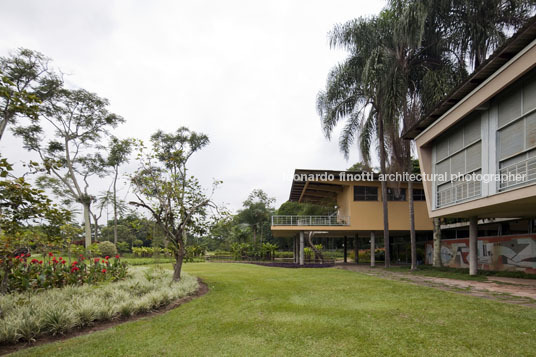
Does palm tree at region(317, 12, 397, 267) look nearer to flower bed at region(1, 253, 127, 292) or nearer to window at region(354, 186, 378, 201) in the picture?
window at region(354, 186, 378, 201)

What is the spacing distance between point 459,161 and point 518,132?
9.75 feet

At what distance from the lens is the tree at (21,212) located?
360 cm

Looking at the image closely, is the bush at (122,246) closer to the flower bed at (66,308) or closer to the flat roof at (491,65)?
the flower bed at (66,308)

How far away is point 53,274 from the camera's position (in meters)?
7.38

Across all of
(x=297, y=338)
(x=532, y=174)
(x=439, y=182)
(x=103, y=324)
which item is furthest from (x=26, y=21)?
(x=439, y=182)

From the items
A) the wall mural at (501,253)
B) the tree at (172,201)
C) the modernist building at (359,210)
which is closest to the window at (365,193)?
the modernist building at (359,210)

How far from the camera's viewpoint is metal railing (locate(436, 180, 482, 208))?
10.6m

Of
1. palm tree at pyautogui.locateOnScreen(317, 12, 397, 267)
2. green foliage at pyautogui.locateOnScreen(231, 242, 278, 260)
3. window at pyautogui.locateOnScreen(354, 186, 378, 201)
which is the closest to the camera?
palm tree at pyautogui.locateOnScreen(317, 12, 397, 267)

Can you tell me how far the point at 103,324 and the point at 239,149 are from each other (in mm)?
17682

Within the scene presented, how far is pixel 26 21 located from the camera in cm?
720

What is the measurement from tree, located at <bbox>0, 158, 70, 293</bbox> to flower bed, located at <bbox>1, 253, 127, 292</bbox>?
4.50 ft

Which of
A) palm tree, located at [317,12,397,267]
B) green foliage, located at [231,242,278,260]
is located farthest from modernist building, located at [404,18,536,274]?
green foliage, located at [231,242,278,260]

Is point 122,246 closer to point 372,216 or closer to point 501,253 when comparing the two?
point 372,216

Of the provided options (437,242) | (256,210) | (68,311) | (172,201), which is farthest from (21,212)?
(256,210)
